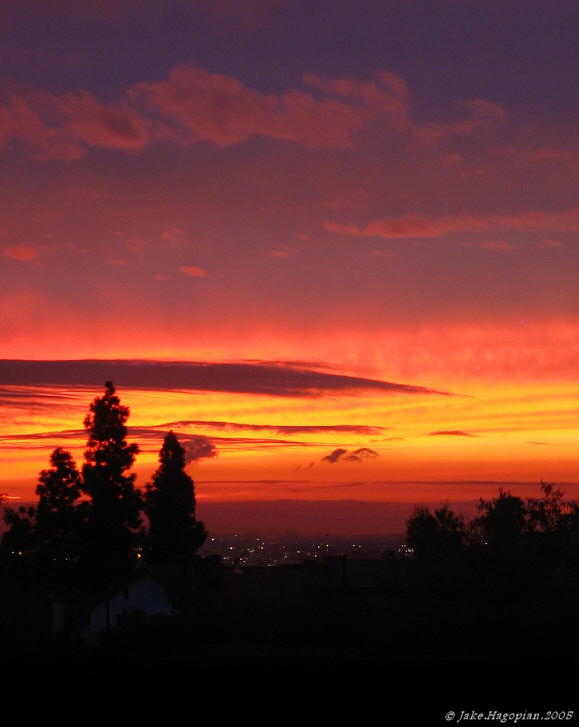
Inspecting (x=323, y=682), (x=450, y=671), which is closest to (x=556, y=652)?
(x=450, y=671)

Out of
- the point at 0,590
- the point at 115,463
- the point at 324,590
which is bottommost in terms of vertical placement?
the point at 0,590

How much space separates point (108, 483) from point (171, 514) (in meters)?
5.71

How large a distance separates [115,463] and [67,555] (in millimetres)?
5958

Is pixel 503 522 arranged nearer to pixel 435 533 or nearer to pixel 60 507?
pixel 435 533

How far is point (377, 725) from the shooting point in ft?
43.6

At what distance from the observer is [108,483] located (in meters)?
49.5

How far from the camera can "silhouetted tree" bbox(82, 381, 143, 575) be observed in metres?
49.4

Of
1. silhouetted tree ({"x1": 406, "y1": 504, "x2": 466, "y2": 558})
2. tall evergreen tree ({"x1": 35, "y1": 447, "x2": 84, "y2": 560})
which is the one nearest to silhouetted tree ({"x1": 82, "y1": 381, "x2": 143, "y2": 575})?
tall evergreen tree ({"x1": 35, "y1": 447, "x2": 84, "y2": 560})

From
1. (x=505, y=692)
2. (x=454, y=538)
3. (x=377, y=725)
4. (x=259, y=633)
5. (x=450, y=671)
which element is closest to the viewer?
(x=377, y=725)

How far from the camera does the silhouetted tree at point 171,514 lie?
53312 mm

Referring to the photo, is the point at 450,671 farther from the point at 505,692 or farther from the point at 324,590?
the point at 324,590

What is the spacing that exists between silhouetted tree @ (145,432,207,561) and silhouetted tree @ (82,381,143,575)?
3.17 meters

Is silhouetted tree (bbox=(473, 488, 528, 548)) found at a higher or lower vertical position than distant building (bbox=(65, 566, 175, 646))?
higher

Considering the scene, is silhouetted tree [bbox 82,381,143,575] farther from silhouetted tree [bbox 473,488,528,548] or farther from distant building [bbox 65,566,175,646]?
silhouetted tree [bbox 473,488,528,548]
